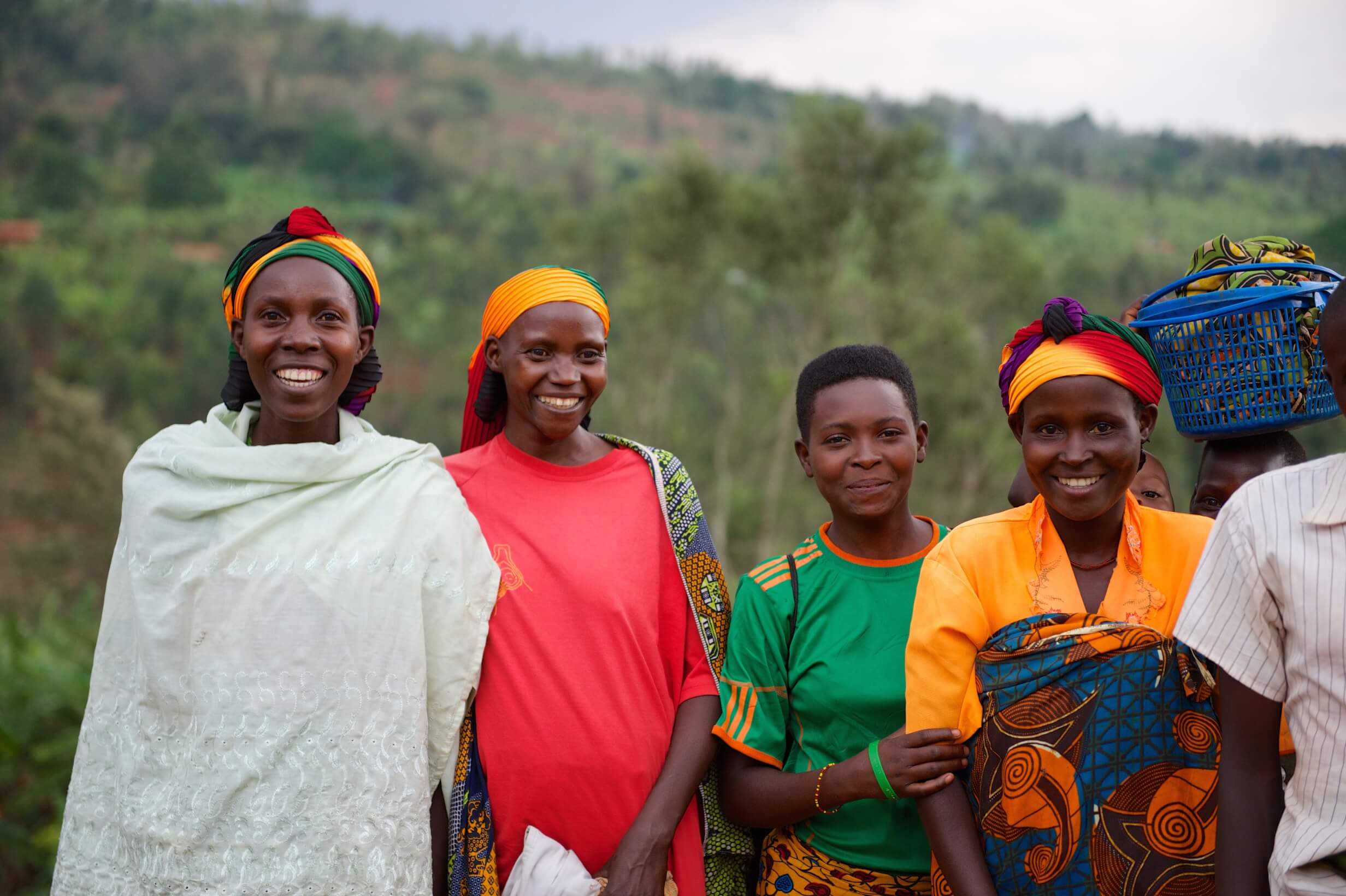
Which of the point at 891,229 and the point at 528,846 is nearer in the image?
the point at 528,846

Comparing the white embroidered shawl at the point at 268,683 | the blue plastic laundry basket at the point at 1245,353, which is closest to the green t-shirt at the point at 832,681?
the white embroidered shawl at the point at 268,683

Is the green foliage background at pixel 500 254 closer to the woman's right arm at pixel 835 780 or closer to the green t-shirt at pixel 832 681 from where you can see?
the green t-shirt at pixel 832 681

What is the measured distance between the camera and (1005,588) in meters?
2.25

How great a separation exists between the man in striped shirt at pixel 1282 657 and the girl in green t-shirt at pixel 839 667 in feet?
2.11

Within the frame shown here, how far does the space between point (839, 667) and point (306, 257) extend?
5.11ft

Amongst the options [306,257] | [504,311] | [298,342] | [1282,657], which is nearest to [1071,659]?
[1282,657]

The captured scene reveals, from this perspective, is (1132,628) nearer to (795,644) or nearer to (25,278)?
(795,644)

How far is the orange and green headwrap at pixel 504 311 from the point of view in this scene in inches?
106

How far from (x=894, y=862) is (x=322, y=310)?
179cm

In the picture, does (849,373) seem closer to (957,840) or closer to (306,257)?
(957,840)

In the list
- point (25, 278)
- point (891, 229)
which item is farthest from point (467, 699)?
point (25, 278)

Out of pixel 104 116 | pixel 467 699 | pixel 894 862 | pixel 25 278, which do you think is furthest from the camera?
pixel 104 116

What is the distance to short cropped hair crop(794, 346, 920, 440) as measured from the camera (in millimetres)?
2619

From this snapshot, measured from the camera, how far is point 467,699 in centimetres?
253
